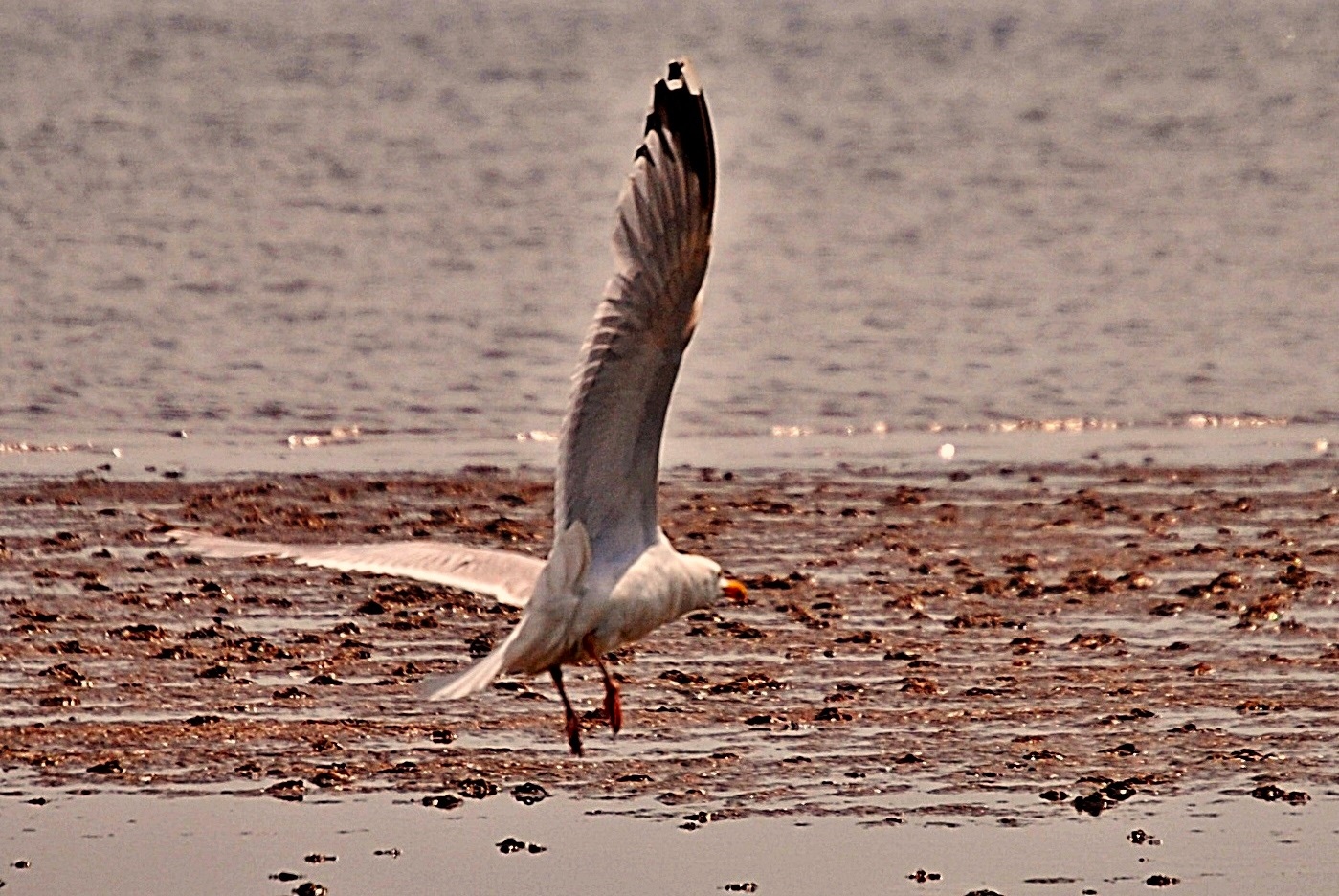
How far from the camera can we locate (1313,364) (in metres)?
18.2

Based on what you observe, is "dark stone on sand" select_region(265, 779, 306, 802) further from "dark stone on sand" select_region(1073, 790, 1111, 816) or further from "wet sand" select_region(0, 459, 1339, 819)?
"dark stone on sand" select_region(1073, 790, 1111, 816)

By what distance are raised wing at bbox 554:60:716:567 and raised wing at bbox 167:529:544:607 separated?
33 centimetres

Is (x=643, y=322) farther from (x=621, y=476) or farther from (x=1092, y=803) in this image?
(x=1092, y=803)

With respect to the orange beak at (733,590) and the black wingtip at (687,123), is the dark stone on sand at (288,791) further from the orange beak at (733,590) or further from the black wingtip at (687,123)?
the black wingtip at (687,123)

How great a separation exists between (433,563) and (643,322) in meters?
1.08

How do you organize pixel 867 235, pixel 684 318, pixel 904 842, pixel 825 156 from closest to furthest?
pixel 684 318
pixel 904 842
pixel 867 235
pixel 825 156

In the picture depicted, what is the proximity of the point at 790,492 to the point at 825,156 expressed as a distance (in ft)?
64.8

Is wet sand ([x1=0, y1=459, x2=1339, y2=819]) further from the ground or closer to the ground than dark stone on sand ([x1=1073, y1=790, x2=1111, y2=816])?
further from the ground

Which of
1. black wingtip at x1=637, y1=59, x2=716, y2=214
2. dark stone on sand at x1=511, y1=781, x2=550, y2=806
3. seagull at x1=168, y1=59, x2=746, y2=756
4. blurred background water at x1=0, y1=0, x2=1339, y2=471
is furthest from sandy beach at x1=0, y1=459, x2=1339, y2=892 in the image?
blurred background water at x1=0, y1=0, x2=1339, y2=471

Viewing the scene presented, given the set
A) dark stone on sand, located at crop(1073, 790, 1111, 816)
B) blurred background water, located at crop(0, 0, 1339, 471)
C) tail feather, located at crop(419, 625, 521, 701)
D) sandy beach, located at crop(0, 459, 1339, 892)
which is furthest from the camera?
blurred background water, located at crop(0, 0, 1339, 471)

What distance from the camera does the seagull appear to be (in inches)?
276

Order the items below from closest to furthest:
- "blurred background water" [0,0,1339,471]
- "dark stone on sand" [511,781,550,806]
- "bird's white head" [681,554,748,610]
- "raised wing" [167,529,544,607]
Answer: "raised wing" [167,529,544,607] → "bird's white head" [681,554,748,610] → "dark stone on sand" [511,781,550,806] → "blurred background water" [0,0,1339,471]

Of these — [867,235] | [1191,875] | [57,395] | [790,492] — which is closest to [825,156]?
[867,235]

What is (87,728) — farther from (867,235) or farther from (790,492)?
(867,235)
